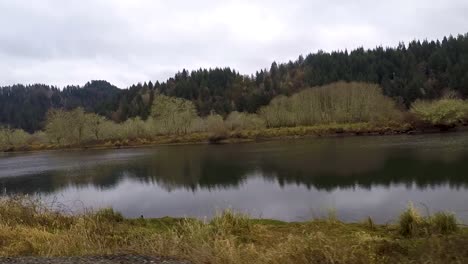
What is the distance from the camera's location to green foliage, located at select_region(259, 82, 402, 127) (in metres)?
76.0

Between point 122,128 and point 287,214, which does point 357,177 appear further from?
point 122,128

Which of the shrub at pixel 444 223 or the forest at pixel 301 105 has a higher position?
the forest at pixel 301 105

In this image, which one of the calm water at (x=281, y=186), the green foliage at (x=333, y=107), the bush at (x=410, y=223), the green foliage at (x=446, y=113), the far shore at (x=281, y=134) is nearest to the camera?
the bush at (x=410, y=223)

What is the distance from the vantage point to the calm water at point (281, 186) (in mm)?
17250

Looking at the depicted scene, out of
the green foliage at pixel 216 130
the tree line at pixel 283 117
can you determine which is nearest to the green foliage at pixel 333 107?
the tree line at pixel 283 117

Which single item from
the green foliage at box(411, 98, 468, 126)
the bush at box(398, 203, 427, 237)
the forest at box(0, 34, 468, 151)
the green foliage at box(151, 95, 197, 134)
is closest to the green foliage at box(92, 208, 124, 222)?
the bush at box(398, 203, 427, 237)

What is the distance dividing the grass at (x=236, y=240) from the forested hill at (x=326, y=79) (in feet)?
291

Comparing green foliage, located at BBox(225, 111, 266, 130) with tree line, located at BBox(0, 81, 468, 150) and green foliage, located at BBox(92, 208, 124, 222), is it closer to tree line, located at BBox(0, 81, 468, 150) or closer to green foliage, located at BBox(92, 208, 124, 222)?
tree line, located at BBox(0, 81, 468, 150)

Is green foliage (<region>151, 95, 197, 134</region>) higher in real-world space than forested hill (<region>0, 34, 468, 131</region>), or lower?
lower

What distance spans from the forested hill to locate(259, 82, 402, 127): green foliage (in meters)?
18.3

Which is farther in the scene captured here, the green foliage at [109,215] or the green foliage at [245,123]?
the green foliage at [245,123]

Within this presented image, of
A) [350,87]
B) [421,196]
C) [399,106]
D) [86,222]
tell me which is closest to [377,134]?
[350,87]

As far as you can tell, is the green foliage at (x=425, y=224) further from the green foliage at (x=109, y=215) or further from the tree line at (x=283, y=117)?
the tree line at (x=283, y=117)

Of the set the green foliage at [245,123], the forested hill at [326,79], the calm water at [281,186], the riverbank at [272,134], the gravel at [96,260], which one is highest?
the forested hill at [326,79]
